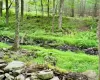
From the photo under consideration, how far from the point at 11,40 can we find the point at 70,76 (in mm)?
13355

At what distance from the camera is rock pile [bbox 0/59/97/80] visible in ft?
35.8

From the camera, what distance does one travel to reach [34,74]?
1110 cm

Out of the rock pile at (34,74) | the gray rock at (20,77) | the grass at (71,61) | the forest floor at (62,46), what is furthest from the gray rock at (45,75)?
the grass at (71,61)

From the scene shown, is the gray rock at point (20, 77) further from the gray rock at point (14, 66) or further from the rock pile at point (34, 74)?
the gray rock at point (14, 66)

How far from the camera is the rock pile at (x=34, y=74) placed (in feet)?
35.8

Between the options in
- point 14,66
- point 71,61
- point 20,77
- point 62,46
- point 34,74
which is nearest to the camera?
point 20,77

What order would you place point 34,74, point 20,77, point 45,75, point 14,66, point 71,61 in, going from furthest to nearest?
1. point 71,61
2. point 14,66
3. point 34,74
4. point 20,77
5. point 45,75

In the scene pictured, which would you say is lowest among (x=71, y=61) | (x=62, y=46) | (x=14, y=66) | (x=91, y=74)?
(x=62, y=46)

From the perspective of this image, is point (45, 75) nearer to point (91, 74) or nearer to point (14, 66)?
point (14, 66)

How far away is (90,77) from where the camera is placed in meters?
11.3

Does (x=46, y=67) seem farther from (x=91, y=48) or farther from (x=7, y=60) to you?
(x=91, y=48)

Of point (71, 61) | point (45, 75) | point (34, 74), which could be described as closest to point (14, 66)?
point (34, 74)

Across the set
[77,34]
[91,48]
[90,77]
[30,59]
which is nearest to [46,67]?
[90,77]

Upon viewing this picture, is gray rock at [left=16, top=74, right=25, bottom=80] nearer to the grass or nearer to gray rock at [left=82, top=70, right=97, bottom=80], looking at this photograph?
the grass
